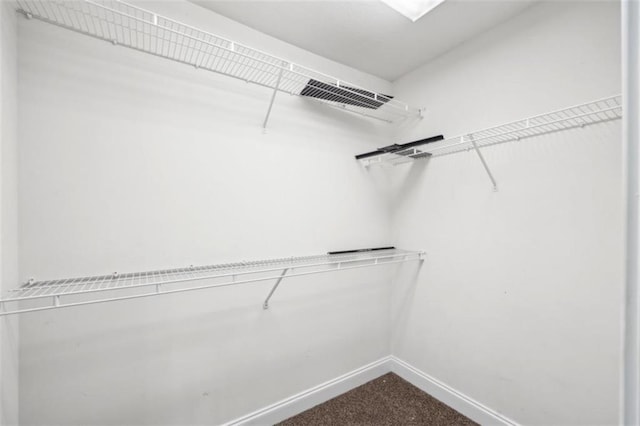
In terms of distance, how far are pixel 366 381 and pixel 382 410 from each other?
0.31m

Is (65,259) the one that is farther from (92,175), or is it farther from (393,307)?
(393,307)

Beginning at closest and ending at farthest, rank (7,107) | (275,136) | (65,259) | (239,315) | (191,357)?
(7,107)
(65,259)
(191,357)
(239,315)
(275,136)

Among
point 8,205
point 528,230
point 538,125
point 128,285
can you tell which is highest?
point 538,125

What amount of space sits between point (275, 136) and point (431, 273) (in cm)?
139

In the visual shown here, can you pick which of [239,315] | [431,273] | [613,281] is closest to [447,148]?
[431,273]

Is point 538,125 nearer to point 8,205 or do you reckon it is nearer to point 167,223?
point 167,223

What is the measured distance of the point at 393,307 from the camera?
2.15m

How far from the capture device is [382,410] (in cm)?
169

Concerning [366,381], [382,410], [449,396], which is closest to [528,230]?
[449,396]

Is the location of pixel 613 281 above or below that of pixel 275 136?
below

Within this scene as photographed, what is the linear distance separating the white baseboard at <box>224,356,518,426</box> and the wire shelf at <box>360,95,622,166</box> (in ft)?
5.01

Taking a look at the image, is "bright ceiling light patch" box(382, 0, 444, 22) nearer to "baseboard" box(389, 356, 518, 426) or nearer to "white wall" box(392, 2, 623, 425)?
"white wall" box(392, 2, 623, 425)

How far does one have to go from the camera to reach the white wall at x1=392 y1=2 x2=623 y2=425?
1192 mm

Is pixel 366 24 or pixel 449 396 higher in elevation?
pixel 366 24
